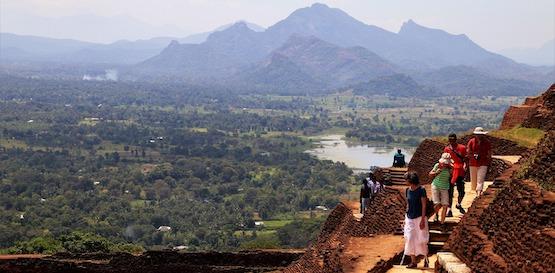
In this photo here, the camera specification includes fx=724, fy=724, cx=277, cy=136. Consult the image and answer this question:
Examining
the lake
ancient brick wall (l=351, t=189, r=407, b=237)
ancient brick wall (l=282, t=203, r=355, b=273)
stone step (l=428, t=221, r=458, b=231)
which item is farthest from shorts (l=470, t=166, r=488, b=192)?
the lake

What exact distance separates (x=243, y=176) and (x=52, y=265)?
8673 centimetres

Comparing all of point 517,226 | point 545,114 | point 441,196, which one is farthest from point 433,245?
point 545,114

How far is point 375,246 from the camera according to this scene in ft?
45.9

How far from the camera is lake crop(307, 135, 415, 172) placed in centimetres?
11544

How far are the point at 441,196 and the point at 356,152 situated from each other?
12077cm

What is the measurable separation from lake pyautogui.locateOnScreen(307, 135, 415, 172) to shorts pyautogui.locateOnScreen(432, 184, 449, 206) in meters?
95.4

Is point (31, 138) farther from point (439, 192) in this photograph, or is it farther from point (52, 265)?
point (439, 192)

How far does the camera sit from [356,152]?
133125 millimetres

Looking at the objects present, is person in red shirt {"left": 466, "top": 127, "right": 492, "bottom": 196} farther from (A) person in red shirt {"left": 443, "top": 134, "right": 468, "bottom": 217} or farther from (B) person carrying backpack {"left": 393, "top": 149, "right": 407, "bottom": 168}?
(B) person carrying backpack {"left": 393, "top": 149, "right": 407, "bottom": 168}

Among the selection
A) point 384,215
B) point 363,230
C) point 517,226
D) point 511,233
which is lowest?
point 363,230

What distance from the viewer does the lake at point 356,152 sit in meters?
115

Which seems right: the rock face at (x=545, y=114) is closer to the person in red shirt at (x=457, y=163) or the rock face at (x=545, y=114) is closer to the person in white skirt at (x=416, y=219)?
the person in red shirt at (x=457, y=163)

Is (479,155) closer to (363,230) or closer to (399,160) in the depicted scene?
(363,230)

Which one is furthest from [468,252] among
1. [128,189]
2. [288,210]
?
[128,189]
